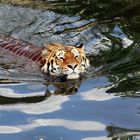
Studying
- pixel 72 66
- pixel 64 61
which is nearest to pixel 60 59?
pixel 64 61

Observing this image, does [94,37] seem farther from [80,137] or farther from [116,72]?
[80,137]

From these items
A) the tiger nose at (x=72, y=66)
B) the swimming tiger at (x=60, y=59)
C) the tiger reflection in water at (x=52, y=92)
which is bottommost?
the tiger reflection in water at (x=52, y=92)

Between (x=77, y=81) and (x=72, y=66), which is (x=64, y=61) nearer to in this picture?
(x=72, y=66)

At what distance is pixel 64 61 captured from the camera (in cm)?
793

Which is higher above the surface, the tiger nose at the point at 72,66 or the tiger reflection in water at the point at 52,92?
the tiger nose at the point at 72,66

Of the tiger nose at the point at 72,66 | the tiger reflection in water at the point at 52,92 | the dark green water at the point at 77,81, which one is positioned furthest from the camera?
the tiger nose at the point at 72,66

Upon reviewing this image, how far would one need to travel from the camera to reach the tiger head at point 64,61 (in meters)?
7.84

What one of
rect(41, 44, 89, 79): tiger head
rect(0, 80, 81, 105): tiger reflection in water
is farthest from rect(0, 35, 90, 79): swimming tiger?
rect(0, 80, 81, 105): tiger reflection in water

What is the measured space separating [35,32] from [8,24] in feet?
2.38

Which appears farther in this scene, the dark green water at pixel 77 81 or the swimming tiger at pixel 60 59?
the swimming tiger at pixel 60 59

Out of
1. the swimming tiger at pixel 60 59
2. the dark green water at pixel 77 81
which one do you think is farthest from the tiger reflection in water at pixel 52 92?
the swimming tiger at pixel 60 59

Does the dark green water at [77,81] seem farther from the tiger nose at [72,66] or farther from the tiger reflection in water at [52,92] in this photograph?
the tiger nose at [72,66]

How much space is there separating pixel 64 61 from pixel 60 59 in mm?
107

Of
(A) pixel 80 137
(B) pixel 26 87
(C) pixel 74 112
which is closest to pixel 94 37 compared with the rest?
(B) pixel 26 87
